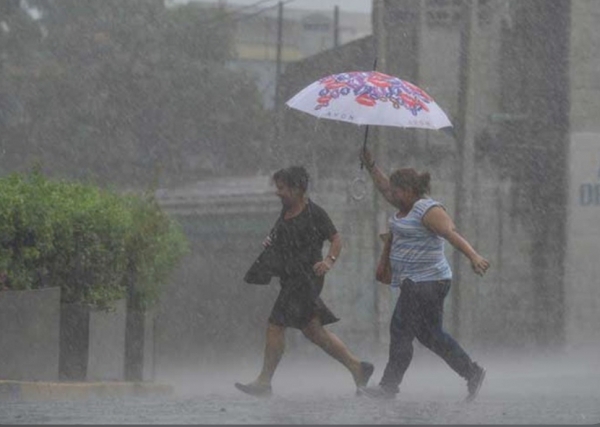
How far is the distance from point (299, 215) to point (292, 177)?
294 millimetres

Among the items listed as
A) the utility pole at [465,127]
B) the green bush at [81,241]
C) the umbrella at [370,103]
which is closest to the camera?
the umbrella at [370,103]

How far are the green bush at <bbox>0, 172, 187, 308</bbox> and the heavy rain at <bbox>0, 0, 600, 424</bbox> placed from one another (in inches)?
1.0

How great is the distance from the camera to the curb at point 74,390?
11539 mm

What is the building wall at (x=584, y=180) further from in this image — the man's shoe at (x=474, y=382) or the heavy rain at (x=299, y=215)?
the man's shoe at (x=474, y=382)

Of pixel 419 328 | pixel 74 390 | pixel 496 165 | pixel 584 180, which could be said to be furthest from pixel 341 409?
pixel 584 180

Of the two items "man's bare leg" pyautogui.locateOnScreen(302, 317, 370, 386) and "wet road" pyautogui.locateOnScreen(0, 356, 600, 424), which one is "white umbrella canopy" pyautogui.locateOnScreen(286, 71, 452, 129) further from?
"wet road" pyautogui.locateOnScreen(0, 356, 600, 424)

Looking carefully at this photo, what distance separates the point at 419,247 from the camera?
1073cm

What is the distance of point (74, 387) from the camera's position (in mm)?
12508

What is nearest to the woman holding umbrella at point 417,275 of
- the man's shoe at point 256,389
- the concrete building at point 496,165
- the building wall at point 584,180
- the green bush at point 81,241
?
the man's shoe at point 256,389

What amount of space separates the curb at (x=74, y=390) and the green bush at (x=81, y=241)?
740mm

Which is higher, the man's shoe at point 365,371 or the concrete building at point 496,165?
the concrete building at point 496,165

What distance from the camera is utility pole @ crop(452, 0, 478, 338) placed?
74.5 feet

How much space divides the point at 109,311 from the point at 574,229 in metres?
10.6

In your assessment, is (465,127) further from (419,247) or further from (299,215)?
(419,247)
